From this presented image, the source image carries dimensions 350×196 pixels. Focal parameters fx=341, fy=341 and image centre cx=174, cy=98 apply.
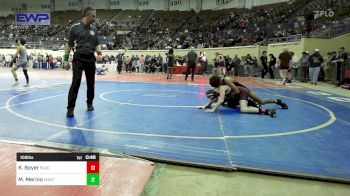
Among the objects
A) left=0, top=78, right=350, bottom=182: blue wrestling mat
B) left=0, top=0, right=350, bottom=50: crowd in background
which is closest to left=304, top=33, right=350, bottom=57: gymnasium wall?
left=0, top=0, right=350, bottom=50: crowd in background

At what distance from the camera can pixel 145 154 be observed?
3.76 m

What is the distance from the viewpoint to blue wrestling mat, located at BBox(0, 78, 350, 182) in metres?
3.69

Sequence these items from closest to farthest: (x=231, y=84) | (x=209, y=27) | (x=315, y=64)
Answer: (x=231, y=84) < (x=315, y=64) < (x=209, y=27)

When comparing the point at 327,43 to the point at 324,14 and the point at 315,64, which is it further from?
the point at 315,64
